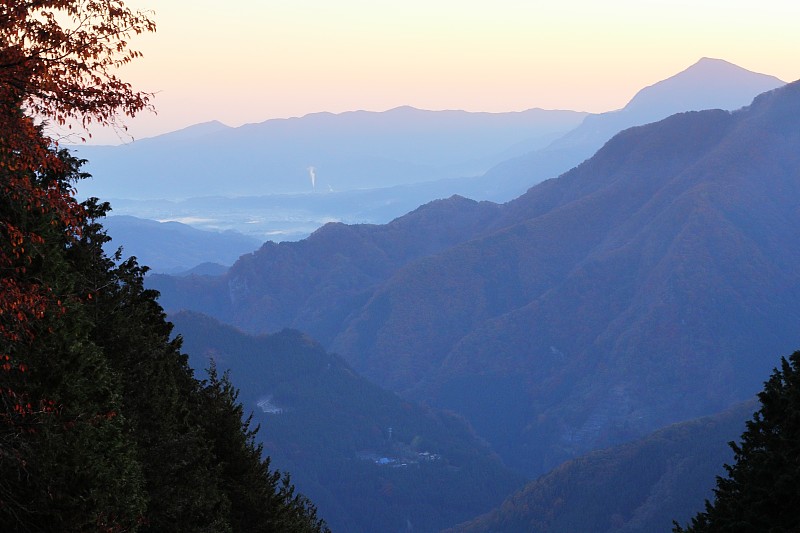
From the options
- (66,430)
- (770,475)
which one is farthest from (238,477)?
(770,475)

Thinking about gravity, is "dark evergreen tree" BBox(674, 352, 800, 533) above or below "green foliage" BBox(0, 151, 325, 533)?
below

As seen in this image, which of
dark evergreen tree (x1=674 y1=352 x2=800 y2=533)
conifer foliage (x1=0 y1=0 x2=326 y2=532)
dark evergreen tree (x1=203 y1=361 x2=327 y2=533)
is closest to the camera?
conifer foliage (x1=0 y1=0 x2=326 y2=532)

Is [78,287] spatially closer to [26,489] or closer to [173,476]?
[173,476]

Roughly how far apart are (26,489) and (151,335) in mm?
12922

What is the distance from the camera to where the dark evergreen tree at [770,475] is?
20766 millimetres

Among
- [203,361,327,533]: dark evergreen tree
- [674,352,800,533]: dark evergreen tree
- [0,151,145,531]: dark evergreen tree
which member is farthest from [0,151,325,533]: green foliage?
[674,352,800,533]: dark evergreen tree

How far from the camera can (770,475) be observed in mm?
22141

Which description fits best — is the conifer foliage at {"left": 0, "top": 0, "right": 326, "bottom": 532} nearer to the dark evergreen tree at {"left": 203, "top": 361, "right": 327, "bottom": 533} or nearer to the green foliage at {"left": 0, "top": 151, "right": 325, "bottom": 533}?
the green foliage at {"left": 0, "top": 151, "right": 325, "bottom": 533}

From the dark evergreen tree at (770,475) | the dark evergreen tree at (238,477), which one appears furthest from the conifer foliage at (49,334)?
the dark evergreen tree at (770,475)

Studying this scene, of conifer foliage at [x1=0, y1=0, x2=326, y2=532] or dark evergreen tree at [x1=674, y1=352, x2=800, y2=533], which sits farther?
dark evergreen tree at [x1=674, y1=352, x2=800, y2=533]

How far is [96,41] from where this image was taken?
458 inches

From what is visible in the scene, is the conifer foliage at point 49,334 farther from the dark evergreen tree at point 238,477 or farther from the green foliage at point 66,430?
the dark evergreen tree at point 238,477

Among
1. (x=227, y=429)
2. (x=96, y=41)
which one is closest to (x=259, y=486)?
(x=227, y=429)

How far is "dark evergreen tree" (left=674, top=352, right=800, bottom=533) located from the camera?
2077 centimetres
